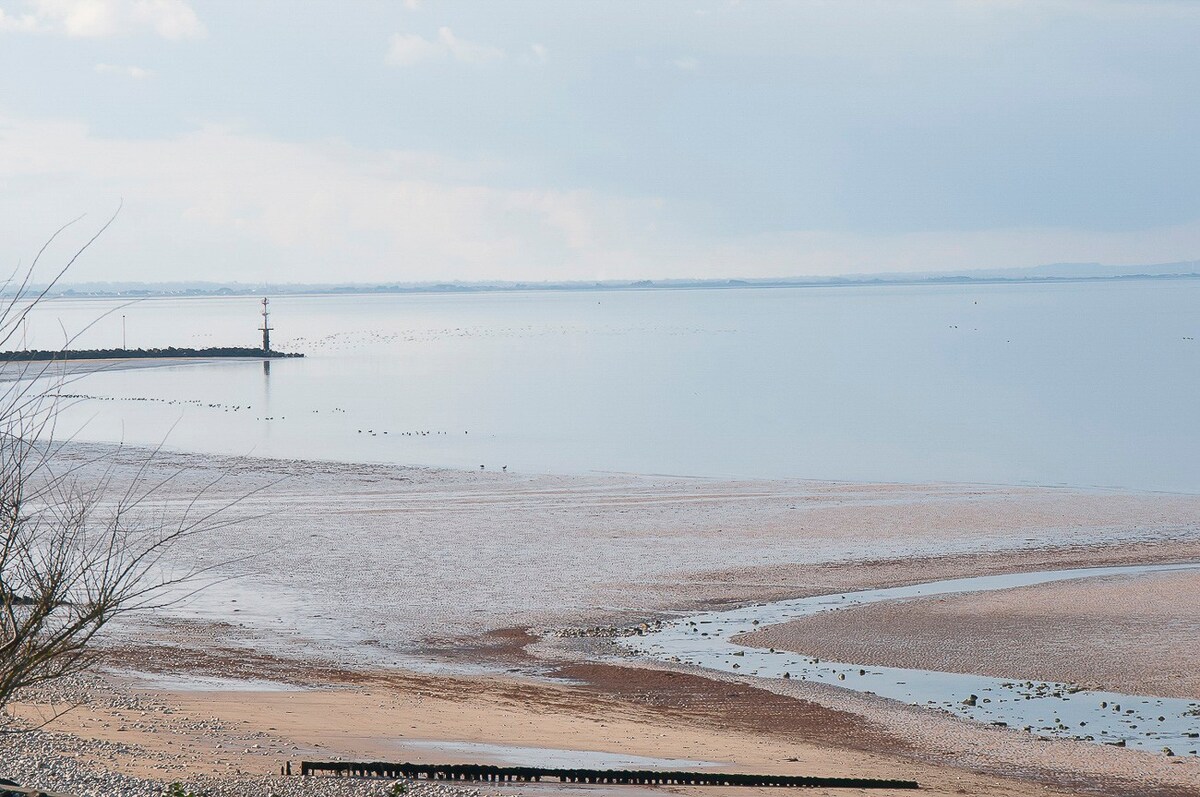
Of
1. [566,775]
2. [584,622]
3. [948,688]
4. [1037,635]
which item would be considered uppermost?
[566,775]

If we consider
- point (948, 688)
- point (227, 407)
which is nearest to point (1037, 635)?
point (948, 688)

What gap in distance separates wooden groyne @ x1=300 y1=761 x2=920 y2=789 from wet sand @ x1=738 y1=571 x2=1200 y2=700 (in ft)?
25.2

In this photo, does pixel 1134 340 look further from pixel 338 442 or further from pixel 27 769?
pixel 27 769

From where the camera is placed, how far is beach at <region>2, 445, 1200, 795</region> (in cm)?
1495

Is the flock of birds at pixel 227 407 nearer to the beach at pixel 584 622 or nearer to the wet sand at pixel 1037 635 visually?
the beach at pixel 584 622

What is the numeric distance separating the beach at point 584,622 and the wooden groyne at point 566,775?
0.41m

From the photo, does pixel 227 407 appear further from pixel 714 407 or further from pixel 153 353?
pixel 153 353

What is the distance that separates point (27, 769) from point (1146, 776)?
12.0m

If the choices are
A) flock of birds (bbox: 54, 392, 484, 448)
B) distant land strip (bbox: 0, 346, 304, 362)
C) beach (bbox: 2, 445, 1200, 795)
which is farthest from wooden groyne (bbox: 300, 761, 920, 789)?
distant land strip (bbox: 0, 346, 304, 362)

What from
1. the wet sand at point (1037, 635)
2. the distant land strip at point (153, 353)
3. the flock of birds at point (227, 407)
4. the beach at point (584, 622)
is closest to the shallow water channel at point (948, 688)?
the wet sand at point (1037, 635)

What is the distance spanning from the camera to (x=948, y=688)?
19.6 metres

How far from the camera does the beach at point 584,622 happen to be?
15.0 m

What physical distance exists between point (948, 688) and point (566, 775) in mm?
8553

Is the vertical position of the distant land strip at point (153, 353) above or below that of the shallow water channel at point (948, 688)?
above
